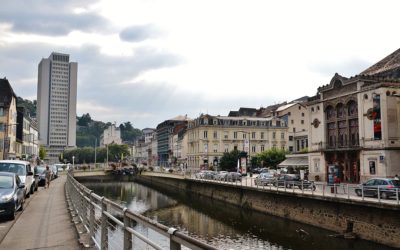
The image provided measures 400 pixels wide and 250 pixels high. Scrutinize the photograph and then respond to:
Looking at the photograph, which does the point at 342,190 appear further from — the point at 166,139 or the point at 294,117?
the point at 166,139

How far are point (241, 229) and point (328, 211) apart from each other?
6571mm

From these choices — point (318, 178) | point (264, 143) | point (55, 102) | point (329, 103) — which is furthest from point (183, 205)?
point (55, 102)

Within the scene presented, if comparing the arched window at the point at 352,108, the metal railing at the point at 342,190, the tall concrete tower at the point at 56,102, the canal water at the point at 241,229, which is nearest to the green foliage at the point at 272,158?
the arched window at the point at 352,108

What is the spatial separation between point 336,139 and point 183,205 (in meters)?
20.0

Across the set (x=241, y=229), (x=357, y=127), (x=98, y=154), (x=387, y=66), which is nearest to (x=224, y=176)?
(x=357, y=127)

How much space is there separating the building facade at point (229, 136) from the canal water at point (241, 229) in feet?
153

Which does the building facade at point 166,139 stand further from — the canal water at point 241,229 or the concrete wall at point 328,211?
the concrete wall at point 328,211

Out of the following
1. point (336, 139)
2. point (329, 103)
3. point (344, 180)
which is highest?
point (329, 103)

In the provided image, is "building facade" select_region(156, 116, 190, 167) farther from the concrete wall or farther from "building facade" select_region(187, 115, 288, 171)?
the concrete wall

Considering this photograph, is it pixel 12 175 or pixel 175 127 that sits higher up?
pixel 175 127

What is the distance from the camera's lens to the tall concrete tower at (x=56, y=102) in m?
186

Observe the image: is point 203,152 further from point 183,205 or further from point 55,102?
point 55,102

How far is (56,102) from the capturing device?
187625 mm

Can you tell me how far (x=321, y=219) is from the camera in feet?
92.2
